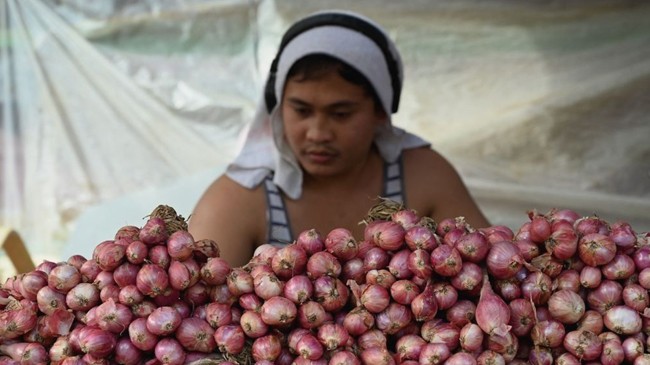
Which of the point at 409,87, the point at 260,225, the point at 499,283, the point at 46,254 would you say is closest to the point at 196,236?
the point at 260,225

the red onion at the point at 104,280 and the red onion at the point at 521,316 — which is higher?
the red onion at the point at 104,280

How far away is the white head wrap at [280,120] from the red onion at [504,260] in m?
0.89

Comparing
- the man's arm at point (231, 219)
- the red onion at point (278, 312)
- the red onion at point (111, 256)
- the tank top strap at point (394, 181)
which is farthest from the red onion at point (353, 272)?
the tank top strap at point (394, 181)

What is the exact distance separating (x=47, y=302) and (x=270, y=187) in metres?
0.98

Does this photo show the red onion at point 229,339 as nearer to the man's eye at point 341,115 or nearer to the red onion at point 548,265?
the red onion at point 548,265

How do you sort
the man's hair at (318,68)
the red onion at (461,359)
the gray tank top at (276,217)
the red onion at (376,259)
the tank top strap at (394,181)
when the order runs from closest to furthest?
the red onion at (461,359) < the red onion at (376,259) < the man's hair at (318,68) < the gray tank top at (276,217) < the tank top strap at (394,181)

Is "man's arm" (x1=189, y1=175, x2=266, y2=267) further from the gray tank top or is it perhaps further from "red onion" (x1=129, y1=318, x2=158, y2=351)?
"red onion" (x1=129, y1=318, x2=158, y2=351)

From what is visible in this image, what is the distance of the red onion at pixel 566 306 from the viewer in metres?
1.07

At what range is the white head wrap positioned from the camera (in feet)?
6.15

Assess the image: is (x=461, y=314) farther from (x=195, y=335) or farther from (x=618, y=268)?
(x=195, y=335)

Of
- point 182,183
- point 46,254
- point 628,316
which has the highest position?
point 628,316

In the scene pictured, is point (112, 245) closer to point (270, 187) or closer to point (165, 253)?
point (165, 253)

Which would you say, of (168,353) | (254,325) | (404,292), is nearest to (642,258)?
(404,292)

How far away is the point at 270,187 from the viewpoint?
2.02 meters
